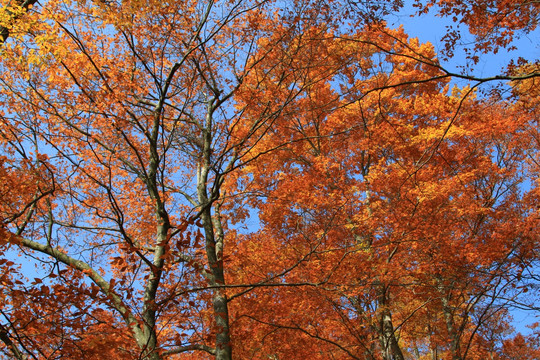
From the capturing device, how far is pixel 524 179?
43.1 feet

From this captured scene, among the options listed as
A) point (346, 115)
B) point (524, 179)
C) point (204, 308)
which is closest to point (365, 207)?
point (346, 115)

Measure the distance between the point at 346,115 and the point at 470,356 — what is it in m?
10.5

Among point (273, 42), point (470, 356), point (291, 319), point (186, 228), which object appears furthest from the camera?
point (470, 356)

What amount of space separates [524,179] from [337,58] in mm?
8780

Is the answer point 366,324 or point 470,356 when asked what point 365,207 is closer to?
point 366,324

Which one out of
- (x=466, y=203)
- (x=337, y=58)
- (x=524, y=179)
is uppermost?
(x=337, y=58)

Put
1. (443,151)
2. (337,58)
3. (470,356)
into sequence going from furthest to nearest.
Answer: (470,356) → (443,151) → (337,58)

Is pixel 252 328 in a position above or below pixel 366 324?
above

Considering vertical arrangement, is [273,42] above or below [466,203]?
above

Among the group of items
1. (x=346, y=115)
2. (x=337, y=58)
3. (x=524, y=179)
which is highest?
(x=346, y=115)

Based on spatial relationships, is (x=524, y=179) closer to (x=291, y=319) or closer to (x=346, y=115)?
(x=346, y=115)

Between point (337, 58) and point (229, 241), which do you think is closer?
point (337, 58)

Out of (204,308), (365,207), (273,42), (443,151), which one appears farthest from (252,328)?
(443,151)

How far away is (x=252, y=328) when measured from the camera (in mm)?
9375
